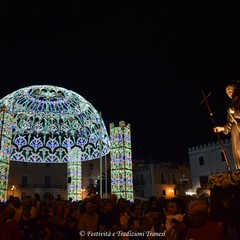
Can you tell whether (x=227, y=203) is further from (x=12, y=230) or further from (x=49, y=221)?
(x=49, y=221)

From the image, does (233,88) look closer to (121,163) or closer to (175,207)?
(175,207)

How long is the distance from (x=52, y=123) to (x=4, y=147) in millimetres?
6795

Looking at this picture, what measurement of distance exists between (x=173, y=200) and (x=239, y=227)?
5.62 ft

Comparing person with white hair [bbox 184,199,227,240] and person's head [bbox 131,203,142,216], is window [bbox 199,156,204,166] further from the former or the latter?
person with white hair [bbox 184,199,227,240]

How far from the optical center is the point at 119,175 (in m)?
17.3

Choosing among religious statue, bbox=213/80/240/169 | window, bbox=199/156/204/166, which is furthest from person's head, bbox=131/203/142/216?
window, bbox=199/156/204/166

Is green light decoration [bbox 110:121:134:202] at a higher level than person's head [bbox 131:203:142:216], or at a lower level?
higher

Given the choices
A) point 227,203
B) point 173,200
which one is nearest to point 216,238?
point 227,203

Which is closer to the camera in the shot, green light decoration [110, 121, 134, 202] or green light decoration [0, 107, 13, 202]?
green light decoration [0, 107, 13, 202]

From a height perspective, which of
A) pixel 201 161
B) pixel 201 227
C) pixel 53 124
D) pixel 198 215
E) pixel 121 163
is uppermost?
pixel 53 124

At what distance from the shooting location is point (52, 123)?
22016 millimetres

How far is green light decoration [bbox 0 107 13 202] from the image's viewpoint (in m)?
15.0

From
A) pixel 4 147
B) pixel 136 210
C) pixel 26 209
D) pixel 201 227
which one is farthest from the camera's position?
pixel 4 147

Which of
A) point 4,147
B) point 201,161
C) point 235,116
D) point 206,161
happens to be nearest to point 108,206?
point 235,116
